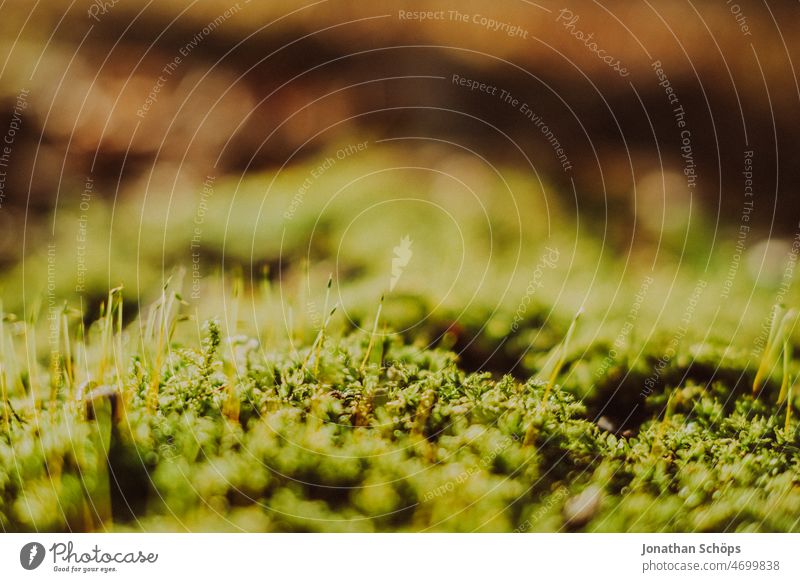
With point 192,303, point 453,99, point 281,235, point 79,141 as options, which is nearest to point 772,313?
point 453,99

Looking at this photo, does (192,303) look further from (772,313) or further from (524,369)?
(772,313)
